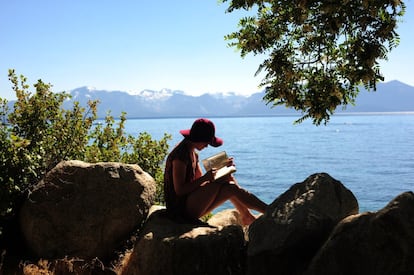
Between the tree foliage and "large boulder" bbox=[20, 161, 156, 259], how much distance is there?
92.8 inches

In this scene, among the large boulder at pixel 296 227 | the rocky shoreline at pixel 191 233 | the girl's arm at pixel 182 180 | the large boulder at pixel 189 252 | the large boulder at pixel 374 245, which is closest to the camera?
the large boulder at pixel 374 245

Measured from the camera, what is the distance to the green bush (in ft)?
21.8

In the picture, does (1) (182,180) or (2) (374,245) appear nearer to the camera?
(2) (374,245)

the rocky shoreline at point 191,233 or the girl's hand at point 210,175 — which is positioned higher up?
the girl's hand at point 210,175

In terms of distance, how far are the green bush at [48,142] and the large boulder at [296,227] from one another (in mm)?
2912

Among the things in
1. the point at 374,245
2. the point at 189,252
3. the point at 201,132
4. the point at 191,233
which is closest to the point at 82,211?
the point at 191,233

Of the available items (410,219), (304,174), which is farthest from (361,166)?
(410,219)

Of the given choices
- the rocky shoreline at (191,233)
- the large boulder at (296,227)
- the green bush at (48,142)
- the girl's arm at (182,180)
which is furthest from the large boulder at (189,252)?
the green bush at (48,142)

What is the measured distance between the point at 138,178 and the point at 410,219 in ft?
12.1

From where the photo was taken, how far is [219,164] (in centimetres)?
665

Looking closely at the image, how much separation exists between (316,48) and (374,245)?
2.79m

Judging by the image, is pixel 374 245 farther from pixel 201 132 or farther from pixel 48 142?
pixel 48 142

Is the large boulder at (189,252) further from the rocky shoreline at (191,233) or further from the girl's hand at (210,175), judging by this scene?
the girl's hand at (210,175)

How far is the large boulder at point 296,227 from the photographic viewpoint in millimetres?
5016
